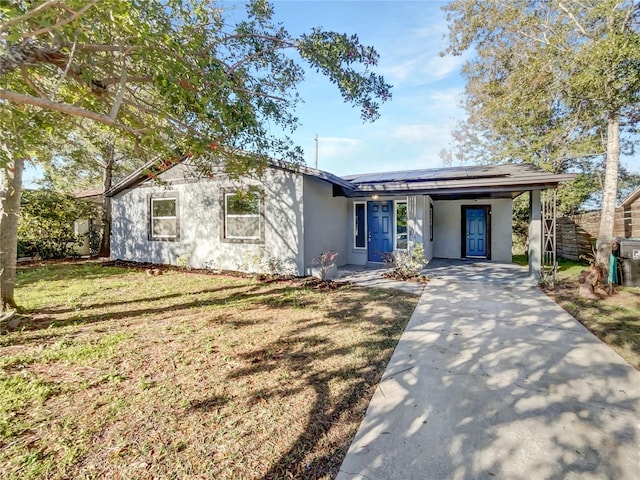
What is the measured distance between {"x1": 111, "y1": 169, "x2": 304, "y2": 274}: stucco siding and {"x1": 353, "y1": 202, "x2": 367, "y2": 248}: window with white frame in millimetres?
3302

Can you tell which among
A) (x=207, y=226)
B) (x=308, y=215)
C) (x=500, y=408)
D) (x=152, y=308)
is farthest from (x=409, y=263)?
(x=207, y=226)

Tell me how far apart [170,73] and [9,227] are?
350cm

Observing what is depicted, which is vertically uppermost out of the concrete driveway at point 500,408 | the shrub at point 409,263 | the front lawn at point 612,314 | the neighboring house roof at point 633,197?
the neighboring house roof at point 633,197

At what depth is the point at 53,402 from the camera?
2627 millimetres

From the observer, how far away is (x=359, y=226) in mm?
10922

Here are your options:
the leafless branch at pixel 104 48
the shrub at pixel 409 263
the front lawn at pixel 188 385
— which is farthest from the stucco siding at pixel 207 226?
the leafless branch at pixel 104 48

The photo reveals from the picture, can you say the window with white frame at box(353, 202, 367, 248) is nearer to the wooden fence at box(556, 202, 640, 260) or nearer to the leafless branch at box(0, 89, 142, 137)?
the wooden fence at box(556, 202, 640, 260)

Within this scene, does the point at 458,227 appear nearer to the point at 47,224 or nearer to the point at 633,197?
the point at 633,197

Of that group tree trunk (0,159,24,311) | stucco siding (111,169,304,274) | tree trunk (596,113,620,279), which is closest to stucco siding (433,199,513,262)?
tree trunk (596,113,620,279)

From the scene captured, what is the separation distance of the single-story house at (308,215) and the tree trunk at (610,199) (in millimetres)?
1388

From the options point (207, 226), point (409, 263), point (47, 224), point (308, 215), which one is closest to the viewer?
point (409, 263)

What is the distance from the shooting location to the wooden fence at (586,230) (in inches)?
354

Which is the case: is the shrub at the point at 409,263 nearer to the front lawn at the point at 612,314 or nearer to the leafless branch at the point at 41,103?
the front lawn at the point at 612,314

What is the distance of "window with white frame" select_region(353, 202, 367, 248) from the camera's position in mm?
10797
